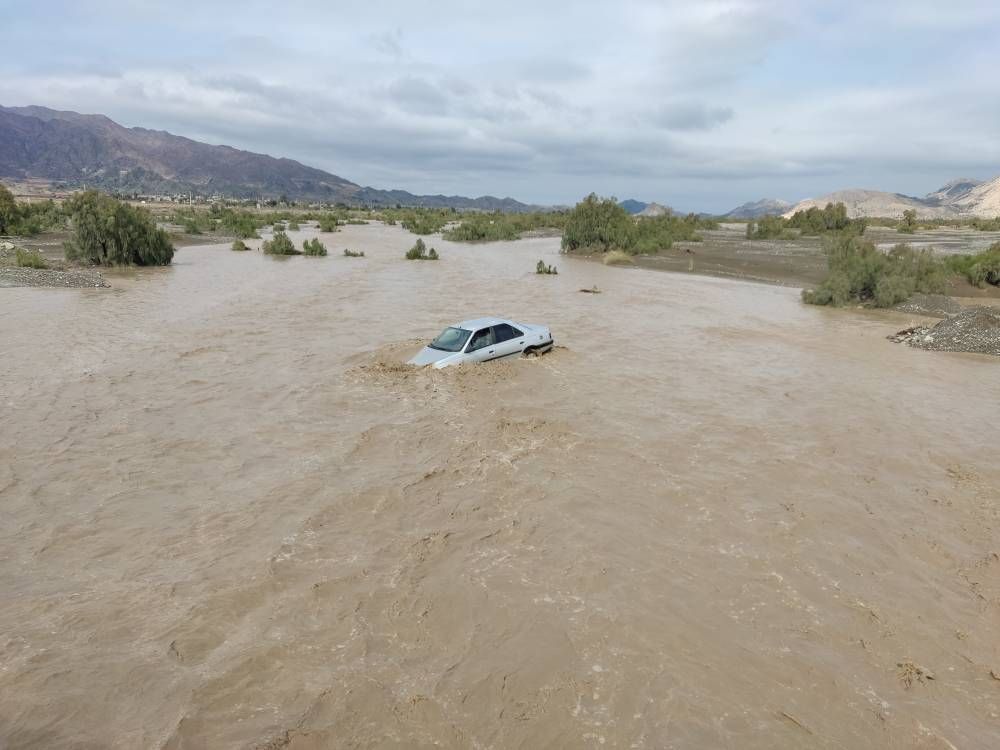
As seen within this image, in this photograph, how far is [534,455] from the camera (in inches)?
397

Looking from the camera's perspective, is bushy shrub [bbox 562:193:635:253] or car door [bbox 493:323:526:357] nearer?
car door [bbox 493:323:526:357]

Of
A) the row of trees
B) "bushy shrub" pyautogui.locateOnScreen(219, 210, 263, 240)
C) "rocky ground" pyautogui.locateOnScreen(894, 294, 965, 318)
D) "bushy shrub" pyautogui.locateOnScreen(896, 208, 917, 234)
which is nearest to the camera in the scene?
"rocky ground" pyautogui.locateOnScreen(894, 294, 965, 318)

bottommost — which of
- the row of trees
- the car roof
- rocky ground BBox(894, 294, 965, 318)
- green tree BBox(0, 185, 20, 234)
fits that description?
rocky ground BBox(894, 294, 965, 318)

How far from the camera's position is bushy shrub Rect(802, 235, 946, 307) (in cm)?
2597

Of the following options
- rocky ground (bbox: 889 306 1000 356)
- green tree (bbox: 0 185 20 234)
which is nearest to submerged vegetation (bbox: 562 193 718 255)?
rocky ground (bbox: 889 306 1000 356)

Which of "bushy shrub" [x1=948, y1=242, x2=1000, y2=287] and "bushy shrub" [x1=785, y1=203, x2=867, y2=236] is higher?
"bushy shrub" [x1=785, y1=203, x2=867, y2=236]

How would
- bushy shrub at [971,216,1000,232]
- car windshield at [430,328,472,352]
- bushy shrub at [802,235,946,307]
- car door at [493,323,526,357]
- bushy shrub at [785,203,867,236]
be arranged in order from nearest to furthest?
car windshield at [430,328,472,352] < car door at [493,323,526,357] < bushy shrub at [802,235,946,307] < bushy shrub at [785,203,867,236] < bushy shrub at [971,216,1000,232]

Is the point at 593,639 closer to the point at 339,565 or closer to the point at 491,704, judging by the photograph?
the point at 491,704

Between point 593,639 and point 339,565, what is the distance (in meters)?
2.87

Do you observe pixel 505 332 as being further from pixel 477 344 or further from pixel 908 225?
pixel 908 225

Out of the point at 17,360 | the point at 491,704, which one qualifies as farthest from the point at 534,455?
the point at 17,360

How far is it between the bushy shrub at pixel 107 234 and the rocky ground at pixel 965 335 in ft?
117

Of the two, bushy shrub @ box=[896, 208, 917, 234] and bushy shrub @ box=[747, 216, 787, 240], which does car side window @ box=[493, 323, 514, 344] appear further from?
bushy shrub @ box=[896, 208, 917, 234]

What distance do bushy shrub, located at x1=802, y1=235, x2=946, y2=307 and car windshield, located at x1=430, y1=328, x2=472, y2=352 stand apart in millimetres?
19888
